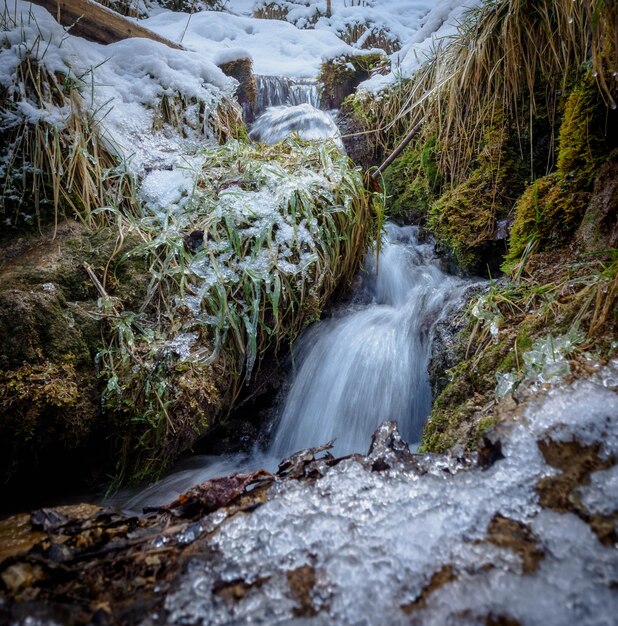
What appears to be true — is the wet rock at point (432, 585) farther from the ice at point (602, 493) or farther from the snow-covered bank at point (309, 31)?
the snow-covered bank at point (309, 31)

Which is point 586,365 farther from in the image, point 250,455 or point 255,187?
point 255,187

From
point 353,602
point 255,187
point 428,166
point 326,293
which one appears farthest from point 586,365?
point 428,166

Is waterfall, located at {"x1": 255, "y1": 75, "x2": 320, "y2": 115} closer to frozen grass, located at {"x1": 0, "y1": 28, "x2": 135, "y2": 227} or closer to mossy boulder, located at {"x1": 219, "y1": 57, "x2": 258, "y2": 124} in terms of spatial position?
mossy boulder, located at {"x1": 219, "y1": 57, "x2": 258, "y2": 124}

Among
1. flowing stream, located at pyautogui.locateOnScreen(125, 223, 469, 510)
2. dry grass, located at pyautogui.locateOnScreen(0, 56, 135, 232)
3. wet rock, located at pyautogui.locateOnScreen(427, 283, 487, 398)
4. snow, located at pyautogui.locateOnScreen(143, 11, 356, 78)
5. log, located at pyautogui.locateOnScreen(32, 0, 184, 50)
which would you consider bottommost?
flowing stream, located at pyautogui.locateOnScreen(125, 223, 469, 510)

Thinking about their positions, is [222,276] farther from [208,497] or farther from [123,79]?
[123,79]

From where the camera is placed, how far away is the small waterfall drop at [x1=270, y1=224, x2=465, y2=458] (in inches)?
79.9

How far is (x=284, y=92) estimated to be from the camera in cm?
561

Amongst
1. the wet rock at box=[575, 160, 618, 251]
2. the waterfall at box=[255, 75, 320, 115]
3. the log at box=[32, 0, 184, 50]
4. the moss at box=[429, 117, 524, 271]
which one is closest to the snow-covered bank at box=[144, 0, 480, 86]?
the waterfall at box=[255, 75, 320, 115]

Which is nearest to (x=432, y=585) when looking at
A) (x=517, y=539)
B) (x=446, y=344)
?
(x=517, y=539)

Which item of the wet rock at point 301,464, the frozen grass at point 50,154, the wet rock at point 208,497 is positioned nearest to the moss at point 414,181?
the frozen grass at point 50,154

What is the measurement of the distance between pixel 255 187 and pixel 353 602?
224cm

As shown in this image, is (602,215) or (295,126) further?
(295,126)

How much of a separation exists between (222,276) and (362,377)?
1015mm

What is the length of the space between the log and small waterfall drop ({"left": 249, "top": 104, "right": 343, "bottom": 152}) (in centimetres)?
165
